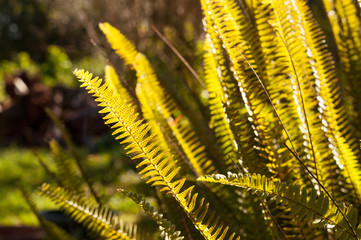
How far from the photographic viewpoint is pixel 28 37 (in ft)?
49.2

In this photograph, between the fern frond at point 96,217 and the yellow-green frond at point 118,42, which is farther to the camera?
the yellow-green frond at point 118,42

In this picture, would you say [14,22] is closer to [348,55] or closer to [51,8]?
[51,8]

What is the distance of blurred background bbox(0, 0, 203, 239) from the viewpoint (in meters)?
1.83

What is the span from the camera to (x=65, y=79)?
1180 centimetres

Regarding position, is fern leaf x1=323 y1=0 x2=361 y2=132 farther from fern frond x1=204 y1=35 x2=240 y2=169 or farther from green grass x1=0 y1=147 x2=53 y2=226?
green grass x1=0 y1=147 x2=53 y2=226

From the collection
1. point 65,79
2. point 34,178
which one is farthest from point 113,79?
point 65,79

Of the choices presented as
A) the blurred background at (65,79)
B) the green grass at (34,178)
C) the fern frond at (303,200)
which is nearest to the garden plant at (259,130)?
the fern frond at (303,200)

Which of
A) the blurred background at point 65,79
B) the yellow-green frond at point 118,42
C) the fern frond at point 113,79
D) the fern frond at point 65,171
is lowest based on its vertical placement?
the fern frond at point 65,171

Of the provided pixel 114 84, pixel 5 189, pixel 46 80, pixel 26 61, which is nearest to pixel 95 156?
pixel 5 189

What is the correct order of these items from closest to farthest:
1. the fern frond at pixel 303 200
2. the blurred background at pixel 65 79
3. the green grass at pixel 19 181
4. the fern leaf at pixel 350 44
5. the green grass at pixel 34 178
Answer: the fern frond at pixel 303 200, the fern leaf at pixel 350 44, the blurred background at pixel 65 79, the green grass at pixel 34 178, the green grass at pixel 19 181

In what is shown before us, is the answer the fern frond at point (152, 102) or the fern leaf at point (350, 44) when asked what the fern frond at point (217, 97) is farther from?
the fern leaf at point (350, 44)

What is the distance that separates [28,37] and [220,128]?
1577 centimetres

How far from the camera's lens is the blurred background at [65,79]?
6.02 feet

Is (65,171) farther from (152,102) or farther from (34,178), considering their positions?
(34,178)
